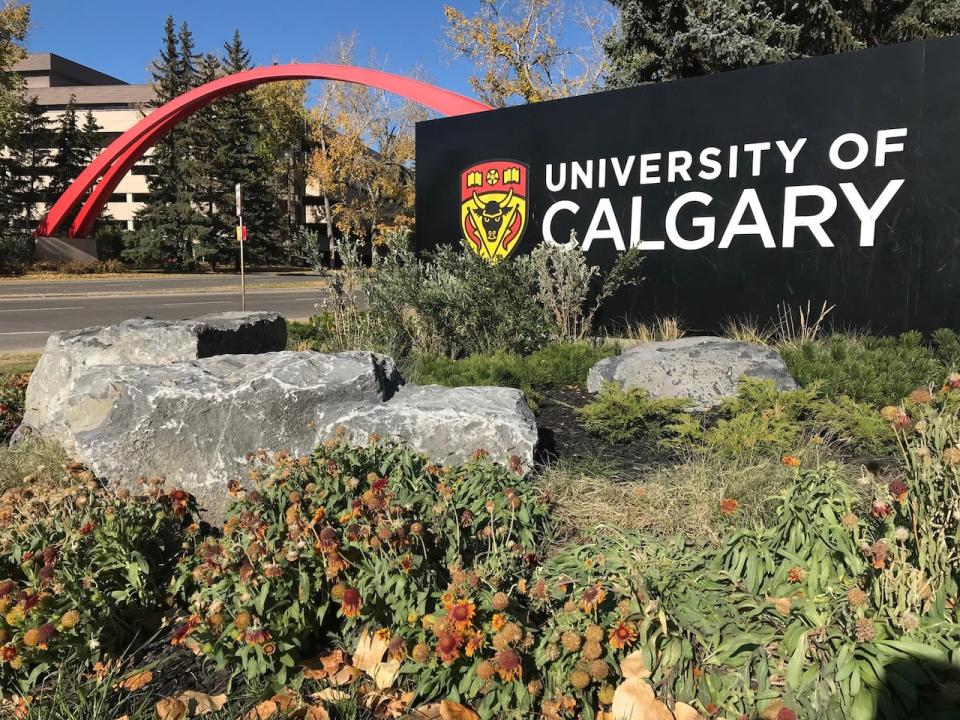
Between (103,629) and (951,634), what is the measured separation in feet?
7.56

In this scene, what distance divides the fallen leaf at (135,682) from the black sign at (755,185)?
20.7 feet

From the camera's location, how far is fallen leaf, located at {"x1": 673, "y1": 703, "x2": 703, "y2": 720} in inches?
72.6

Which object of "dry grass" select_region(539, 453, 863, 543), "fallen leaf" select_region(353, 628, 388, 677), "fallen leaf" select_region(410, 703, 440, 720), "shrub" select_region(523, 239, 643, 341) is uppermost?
"shrub" select_region(523, 239, 643, 341)

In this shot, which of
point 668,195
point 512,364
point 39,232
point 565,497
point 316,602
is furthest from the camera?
point 39,232

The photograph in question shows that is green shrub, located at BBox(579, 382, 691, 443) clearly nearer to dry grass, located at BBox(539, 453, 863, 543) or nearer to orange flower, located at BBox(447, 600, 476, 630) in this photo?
dry grass, located at BBox(539, 453, 863, 543)

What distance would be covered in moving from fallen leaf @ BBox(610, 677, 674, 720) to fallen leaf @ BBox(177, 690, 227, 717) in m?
1.06

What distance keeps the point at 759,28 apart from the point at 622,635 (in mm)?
14751

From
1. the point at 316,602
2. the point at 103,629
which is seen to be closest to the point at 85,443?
the point at 103,629

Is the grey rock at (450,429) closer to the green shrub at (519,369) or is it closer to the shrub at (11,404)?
the green shrub at (519,369)

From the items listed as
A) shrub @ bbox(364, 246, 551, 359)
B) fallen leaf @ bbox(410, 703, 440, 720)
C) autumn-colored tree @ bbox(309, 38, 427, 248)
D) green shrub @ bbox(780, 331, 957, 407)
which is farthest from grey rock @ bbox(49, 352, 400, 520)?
autumn-colored tree @ bbox(309, 38, 427, 248)

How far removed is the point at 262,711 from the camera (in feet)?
6.36

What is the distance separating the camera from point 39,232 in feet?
98.9

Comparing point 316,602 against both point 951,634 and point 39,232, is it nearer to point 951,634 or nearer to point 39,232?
point 951,634

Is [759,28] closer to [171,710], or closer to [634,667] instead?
[634,667]
